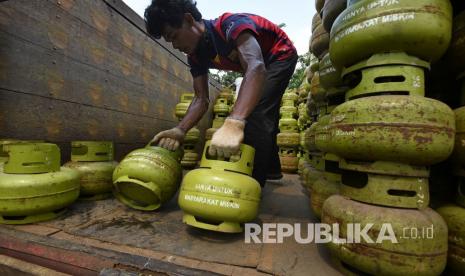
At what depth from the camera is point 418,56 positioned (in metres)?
1.12

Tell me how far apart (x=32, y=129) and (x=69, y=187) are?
885mm

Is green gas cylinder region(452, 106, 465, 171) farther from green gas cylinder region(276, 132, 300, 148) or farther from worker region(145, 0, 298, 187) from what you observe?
green gas cylinder region(276, 132, 300, 148)

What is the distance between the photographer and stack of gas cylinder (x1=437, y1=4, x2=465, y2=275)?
1016mm

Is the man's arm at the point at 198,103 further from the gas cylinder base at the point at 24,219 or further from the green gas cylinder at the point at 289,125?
the green gas cylinder at the point at 289,125

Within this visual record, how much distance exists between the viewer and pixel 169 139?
2.21 metres

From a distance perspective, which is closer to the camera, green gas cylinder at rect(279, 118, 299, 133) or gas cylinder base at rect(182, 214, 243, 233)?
gas cylinder base at rect(182, 214, 243, 233)

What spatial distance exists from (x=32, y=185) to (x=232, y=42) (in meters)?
1.65

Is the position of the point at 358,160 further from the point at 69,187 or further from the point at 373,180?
the point at 69,187

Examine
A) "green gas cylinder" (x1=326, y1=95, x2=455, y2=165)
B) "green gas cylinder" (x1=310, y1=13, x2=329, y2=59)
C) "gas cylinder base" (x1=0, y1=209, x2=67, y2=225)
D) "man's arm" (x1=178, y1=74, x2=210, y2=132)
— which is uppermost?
"green gas cylinder" (x1=310, y1=13, x2=329, y2=59)

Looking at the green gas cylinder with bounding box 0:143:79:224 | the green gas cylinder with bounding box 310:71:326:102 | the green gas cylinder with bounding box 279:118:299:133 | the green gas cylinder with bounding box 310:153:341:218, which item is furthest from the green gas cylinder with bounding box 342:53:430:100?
the green gas cylinder with bounding box 279:118:299:133

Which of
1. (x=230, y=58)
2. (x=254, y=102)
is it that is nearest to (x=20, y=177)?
(x=254, y=102)

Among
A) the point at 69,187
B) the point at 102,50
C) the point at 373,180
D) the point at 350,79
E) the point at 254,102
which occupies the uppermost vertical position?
the point at 102,50

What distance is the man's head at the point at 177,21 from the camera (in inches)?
74.4

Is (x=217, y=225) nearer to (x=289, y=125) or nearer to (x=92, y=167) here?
(x=92, y=167)
